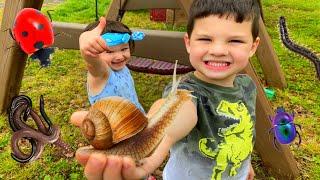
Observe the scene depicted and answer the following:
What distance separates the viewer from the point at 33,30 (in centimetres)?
192

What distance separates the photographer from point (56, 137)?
1.77 metres

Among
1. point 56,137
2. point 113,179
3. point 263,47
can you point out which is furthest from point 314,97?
point 113,179

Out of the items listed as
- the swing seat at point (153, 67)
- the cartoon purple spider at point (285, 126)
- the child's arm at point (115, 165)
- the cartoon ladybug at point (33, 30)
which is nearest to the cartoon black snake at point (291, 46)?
the cartoon purple spider at point (285, 126)

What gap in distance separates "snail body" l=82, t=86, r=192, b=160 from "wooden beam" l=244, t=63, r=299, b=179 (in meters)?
1.54

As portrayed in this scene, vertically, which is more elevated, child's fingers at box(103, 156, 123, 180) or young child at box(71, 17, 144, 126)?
child's fingers at box(103, 156, 123, 180)

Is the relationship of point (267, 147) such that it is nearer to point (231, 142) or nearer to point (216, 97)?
point (231, 142)

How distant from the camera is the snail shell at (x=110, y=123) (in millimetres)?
796

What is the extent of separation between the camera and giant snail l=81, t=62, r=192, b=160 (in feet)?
2.62

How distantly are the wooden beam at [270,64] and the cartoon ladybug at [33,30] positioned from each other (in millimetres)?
2313

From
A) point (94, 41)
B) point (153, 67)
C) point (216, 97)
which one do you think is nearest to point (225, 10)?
point (216, 97)

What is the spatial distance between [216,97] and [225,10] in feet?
0.95

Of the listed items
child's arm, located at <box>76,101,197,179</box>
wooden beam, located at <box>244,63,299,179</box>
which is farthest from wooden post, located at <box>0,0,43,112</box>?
child's arm, located at <box>76,101,197,179</box>

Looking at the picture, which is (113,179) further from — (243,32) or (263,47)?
(263,47)

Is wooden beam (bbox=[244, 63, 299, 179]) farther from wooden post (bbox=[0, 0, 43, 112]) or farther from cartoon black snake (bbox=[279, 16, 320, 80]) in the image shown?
wooden post (bbox=[0, 0, 43, 112])
